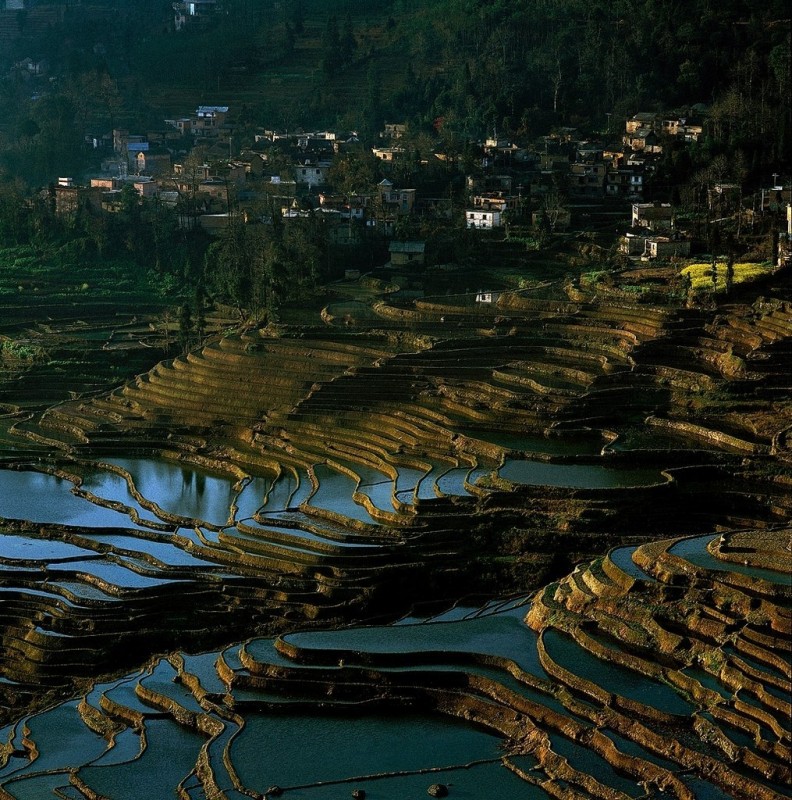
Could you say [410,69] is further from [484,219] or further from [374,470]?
[374,470]

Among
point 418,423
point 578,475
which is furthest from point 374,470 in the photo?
point 578,475

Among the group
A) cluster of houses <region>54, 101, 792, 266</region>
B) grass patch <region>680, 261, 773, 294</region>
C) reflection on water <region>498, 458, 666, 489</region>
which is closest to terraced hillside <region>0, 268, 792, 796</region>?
reflection on water <region>498, 458, 666, 489</region>

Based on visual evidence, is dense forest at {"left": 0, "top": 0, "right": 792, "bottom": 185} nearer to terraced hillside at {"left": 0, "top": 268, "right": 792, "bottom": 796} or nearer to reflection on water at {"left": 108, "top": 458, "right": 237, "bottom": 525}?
terraced hillside at {"left": 0, "top": 268, "right": 792, "bottom": 796}

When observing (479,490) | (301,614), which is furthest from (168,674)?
(479,490)

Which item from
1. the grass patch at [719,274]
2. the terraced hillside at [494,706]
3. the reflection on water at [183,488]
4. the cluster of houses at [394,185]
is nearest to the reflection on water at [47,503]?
the reflection on water at [183,488]

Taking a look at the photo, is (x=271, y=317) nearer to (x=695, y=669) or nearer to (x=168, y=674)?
(x=168, y=674)

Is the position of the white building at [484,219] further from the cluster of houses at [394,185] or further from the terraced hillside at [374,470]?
the terraced hillside at [374,470]
